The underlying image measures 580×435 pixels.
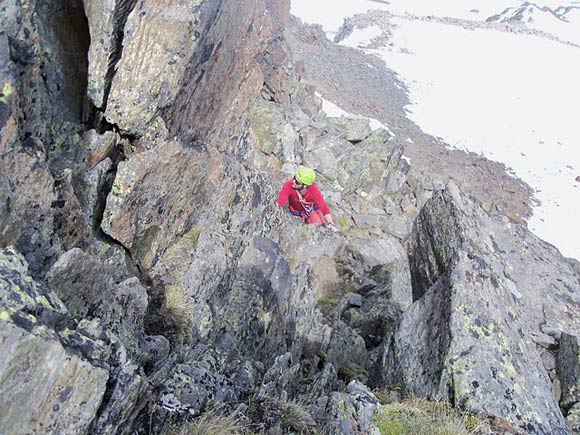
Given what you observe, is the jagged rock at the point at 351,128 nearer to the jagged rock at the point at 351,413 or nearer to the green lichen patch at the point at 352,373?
the green lichen patch at the point at 352,373

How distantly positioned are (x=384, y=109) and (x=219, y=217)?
33501 mm

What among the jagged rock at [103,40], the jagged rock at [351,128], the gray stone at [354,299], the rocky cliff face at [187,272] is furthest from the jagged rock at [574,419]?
the jagged rock at [351,128]

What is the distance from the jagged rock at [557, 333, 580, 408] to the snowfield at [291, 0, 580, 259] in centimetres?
1903

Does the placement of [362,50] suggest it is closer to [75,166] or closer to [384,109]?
[384,109]

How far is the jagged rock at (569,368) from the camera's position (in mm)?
9716

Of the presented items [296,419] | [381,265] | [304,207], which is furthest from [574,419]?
[381,265]

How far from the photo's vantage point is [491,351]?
27.7 ft

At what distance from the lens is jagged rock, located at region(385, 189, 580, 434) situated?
26.1 feet

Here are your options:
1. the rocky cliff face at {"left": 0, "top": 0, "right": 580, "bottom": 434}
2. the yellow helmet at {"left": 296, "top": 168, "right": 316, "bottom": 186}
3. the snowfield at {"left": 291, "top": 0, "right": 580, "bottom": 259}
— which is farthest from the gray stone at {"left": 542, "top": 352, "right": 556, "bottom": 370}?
the snowfield at {"left": 291, "top": 0, "right": 580, "bottom": 259}

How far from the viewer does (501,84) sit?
5344 cm

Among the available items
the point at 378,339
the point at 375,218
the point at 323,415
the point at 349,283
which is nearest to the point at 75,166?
the point at 323,415

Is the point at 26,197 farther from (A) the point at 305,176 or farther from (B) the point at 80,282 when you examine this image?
(A) the point at 305,176

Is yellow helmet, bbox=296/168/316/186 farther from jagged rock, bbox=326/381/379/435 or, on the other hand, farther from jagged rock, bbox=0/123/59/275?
jagged rock, bbox=0/123/59/275

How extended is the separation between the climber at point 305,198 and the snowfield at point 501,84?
20.0m
